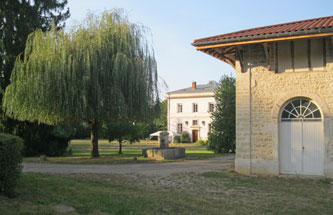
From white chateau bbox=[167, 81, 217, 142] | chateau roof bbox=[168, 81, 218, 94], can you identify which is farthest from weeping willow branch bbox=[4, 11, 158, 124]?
chateau roof bbox=[168, 81, 218, 94]

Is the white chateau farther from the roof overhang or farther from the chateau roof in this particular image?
the roof overhang

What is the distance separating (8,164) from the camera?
607cm

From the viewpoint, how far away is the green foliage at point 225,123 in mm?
24381

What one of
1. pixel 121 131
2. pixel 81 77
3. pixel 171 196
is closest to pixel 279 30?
pixel 171 196

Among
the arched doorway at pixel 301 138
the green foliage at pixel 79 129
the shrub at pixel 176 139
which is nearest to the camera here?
the arched doorway at pixel 301 138

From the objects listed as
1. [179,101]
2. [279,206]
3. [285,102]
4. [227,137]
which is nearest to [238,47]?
[285,102]

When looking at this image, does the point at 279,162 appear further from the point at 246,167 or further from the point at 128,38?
the point at 128,38

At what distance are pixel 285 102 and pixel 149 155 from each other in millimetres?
9128

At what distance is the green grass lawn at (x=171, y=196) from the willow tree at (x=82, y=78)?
204 inches

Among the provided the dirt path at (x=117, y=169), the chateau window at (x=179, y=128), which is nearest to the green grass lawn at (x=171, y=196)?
the dirt path at (x=117, y=169)

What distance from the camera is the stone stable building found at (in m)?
10.9

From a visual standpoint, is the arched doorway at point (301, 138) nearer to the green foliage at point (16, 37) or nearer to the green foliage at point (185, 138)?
the green foliage at point (16, 37)

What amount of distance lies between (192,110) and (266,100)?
39.9 meters

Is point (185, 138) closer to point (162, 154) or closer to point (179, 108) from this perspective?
point (179, 108)
